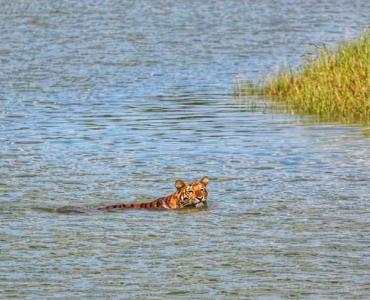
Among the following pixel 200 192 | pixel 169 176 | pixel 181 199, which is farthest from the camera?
pixel 169 176

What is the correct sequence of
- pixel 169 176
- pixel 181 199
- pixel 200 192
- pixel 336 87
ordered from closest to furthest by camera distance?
pixel 200 192
pixel 181 199
pixel 169 176
pixel 336 87

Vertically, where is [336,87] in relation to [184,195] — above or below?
above

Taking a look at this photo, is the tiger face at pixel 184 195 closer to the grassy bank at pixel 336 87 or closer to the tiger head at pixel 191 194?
the tiger head at pixel 191 194

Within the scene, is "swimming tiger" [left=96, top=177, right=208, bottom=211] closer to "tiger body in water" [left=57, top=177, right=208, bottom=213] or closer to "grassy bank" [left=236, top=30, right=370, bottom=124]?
"tiger body in water" [left=57, top=177, right=208, bottom=213]

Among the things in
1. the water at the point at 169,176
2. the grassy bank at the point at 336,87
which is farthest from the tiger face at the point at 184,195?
the grassy bank at the point at 336,87

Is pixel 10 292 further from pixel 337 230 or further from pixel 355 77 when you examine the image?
pixel 355 77

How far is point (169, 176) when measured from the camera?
2172 cm

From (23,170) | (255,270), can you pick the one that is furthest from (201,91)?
(255,270)

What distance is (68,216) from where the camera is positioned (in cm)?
1875

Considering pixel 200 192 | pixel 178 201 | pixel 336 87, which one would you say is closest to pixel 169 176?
pixel 178 201

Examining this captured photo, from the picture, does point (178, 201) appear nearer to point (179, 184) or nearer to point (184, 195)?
point (184, 195)

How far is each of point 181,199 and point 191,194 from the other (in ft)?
0.48

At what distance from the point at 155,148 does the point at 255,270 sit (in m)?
9.24

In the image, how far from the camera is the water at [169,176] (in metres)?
15.3
